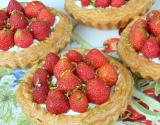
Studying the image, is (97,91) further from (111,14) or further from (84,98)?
(111,14)

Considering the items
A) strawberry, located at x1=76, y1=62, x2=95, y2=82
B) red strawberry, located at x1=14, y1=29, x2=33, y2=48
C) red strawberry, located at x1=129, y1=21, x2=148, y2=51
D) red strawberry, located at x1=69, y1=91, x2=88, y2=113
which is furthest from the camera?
red strawberry, located at x1=14, y1=29, x2=33, y2=48

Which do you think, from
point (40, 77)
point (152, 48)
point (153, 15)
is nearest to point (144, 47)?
point (152, 48)

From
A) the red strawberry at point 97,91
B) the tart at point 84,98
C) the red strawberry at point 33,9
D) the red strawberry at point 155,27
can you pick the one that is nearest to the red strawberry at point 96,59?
the tart at point 84,98

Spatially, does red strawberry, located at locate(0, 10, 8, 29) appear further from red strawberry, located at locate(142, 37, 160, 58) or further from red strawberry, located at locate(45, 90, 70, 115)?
red strawberry, located at locate(142, 37, 160, 58)

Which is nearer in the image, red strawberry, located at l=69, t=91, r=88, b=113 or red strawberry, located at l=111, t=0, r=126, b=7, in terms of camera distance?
red strawberry, located at l=69, t=91, r=88, b=113

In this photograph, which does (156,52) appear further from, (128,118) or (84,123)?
(84,123)

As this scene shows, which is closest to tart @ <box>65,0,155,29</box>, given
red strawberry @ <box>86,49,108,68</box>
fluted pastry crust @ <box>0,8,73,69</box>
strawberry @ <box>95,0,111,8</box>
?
strawberry @ <box>95,0,111,8</box>

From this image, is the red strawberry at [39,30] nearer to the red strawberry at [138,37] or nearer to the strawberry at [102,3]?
the strawberry at [102,3]
